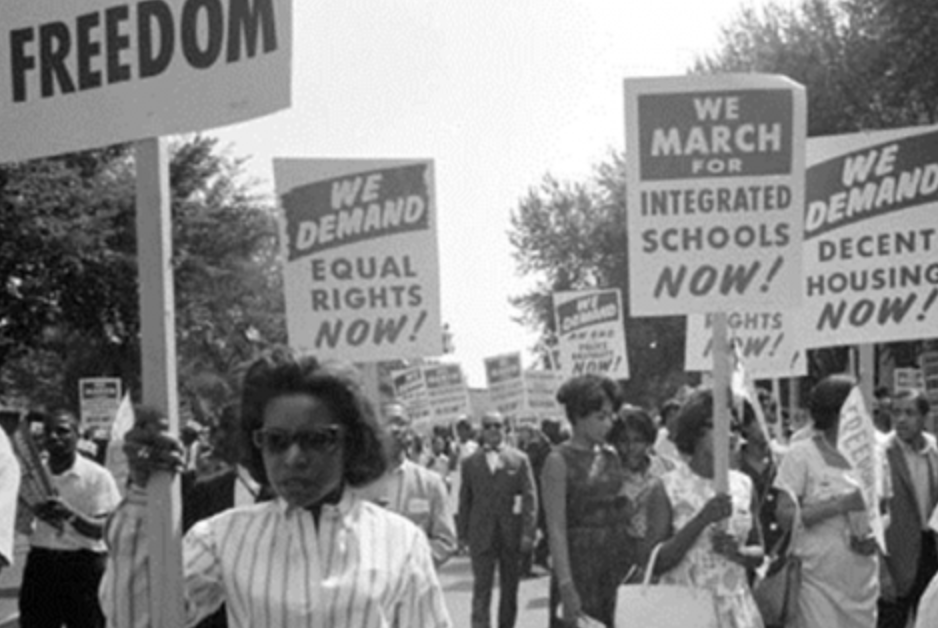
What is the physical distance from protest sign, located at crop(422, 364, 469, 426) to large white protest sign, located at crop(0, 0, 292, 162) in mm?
24763

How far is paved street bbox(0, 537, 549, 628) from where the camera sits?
1811 centimetres

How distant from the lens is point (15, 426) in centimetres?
770

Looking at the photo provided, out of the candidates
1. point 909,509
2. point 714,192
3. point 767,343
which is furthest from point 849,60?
point 714,192

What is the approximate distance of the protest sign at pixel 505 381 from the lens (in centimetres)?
2959

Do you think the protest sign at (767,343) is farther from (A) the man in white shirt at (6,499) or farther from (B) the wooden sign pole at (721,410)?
(A) the man in white shirt at (6,499)

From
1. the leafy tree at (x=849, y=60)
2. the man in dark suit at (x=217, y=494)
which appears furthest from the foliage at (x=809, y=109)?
the man in dark suit at (x=217, y=494)

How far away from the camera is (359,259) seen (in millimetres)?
11633

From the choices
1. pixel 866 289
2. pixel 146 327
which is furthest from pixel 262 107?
pixel 866 289

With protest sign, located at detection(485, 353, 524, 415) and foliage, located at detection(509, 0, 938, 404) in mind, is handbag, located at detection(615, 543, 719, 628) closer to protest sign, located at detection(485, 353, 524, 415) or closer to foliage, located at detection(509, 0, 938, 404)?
foliage, located at detection(509, 0, 938, 404)

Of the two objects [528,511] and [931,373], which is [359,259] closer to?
[528,511]

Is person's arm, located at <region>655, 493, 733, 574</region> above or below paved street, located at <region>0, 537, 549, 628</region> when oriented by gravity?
above

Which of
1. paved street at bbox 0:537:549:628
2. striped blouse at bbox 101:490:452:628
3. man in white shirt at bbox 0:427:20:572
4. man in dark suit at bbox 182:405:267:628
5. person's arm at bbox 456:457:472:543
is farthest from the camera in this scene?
paved street at bbox 0:537:549:628

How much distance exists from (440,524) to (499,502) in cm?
498

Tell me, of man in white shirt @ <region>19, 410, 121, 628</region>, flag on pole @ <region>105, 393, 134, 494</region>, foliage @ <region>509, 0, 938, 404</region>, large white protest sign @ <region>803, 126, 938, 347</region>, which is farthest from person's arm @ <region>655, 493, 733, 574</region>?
foliage @ <region>509, 0, 938, 404</region>
